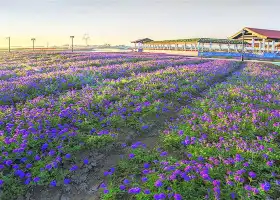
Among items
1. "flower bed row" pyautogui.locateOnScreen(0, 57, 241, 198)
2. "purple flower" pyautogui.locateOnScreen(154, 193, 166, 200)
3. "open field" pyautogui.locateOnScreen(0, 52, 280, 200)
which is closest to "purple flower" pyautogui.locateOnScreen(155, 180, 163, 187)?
"open field" pyautogui.locateOnScreen(0, 52, 280, 200)

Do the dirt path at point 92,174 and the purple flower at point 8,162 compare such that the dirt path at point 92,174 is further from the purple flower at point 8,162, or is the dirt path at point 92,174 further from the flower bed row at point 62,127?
the purple flower at point 8,162

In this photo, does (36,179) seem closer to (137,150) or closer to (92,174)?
(92,174)

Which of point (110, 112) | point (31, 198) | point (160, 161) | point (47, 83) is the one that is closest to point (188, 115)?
point (110, 112)

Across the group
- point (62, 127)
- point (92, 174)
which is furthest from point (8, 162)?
point (62, 127)

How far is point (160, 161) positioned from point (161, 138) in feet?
5.18

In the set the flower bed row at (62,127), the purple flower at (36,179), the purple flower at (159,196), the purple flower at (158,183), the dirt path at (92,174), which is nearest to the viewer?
the purple flower at (159,196)

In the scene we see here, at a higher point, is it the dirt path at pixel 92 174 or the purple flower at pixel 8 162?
the purple flower at pixel 8 162

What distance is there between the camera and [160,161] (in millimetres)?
5949

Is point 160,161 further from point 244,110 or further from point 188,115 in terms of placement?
point 244,110

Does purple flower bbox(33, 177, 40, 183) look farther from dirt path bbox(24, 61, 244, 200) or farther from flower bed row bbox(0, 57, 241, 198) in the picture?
dirt path bbox(24, 61, 244, 200)

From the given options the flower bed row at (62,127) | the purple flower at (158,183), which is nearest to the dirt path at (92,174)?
the flower bed row at (62,127)

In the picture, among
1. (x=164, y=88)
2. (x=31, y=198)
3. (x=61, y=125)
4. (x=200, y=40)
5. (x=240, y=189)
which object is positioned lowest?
(x=31, y=198)

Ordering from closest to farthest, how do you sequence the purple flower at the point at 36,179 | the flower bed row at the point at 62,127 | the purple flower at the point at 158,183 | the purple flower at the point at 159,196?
the purple flower at the point at 159,196
the purple flower at the point at 158,183
the purple flower at the point at 36,179
the flower bed row at the point at 62,127

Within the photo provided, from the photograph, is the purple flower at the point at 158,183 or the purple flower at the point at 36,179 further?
the purple flower at the point at 36,179
